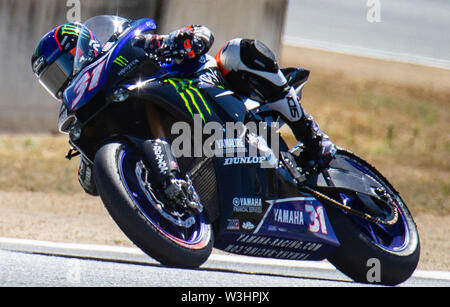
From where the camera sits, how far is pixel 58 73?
13.5ft

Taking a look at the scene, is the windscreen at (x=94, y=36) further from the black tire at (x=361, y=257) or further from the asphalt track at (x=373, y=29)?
the asphalt track at (x=373, y=29)

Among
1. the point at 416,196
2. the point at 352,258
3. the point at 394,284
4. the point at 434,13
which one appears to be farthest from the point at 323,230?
the point at 434,13

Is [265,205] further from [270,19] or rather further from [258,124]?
[270,19]

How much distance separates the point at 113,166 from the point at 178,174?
1.13 feet

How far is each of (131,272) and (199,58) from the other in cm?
120

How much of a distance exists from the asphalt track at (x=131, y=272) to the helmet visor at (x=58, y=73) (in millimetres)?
944

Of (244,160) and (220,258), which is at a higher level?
(244,160)

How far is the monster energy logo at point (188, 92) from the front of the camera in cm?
397

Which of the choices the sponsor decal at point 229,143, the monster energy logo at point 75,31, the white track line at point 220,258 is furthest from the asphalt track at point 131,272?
the monster energy logo at point 75,31

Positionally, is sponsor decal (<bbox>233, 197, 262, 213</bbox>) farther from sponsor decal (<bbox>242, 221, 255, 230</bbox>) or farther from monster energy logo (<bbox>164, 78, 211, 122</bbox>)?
monster energy logo (<bbox>164, 78, 211, 122</bbox>)

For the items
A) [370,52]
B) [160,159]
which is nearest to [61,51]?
[160,159]

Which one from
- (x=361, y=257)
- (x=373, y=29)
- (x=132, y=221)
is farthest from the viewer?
(x=373, y=29)

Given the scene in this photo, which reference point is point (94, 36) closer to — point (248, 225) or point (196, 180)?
point (196, 180)
